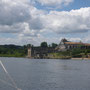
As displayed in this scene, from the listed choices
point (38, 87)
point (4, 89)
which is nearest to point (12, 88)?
point (4, 89)

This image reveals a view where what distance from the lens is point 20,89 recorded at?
45.6 meters

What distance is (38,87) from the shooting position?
49188mm

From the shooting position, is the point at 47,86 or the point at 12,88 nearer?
the point at 12,88

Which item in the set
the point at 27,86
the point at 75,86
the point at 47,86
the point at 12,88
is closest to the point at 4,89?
the point at 12,88

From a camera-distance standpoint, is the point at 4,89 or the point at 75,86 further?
the point at 75,86

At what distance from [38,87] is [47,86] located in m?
2.02

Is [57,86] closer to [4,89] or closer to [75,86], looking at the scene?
[75,86]

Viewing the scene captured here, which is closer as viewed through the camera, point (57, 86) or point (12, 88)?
point (12, 88)

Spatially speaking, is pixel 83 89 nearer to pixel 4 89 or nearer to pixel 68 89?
pixel 68 89

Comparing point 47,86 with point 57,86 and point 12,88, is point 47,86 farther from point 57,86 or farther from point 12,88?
point 12,88

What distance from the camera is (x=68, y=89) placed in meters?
47.5

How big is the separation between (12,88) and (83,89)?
42.2 ft

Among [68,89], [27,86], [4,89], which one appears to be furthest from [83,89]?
[4,89]

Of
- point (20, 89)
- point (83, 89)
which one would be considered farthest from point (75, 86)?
point (20, 89)
